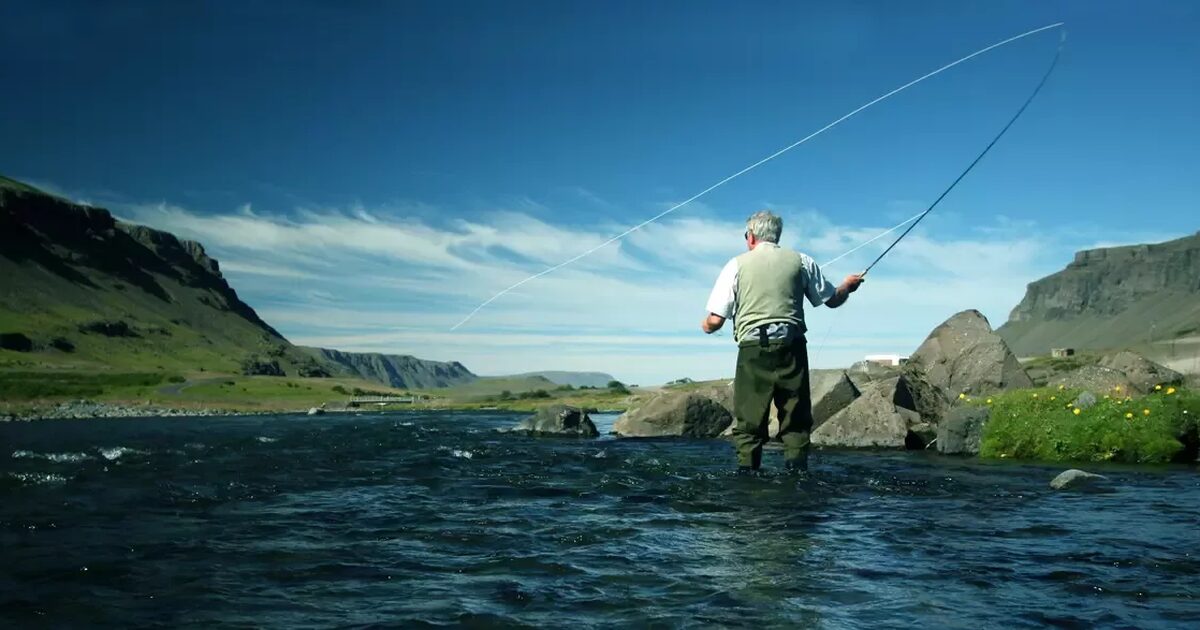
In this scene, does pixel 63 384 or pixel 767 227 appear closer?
pixel 767 227

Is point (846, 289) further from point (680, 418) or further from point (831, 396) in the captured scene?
point (680, 418)

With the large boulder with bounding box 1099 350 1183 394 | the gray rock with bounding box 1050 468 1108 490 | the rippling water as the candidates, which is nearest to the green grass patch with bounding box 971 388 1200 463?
the rippling water

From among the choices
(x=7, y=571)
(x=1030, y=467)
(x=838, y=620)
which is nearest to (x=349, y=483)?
(x=7, y=571)

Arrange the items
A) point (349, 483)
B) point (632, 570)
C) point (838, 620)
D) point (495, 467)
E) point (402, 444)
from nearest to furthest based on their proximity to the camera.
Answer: point (838, 620), point (632, 570), point (349, 483), point (495, 467), point (402, 444)

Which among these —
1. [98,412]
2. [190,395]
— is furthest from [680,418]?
[190,395]

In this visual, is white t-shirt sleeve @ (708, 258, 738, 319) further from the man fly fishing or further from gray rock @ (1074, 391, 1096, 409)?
gray rock @ (1074, 391, 1096, 409)

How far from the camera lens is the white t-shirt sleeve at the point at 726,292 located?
33.9 ft

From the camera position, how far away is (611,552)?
21.3ft

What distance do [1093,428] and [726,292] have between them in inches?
406

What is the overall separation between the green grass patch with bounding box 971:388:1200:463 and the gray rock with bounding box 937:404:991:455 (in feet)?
1.10

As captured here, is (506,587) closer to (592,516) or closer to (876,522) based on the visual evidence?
(592,516)

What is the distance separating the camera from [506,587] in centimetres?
531

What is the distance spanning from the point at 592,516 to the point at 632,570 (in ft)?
9.31

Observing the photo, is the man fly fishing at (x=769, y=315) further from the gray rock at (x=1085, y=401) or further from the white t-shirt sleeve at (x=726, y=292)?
the gray rock at (x=1085, y=401)
